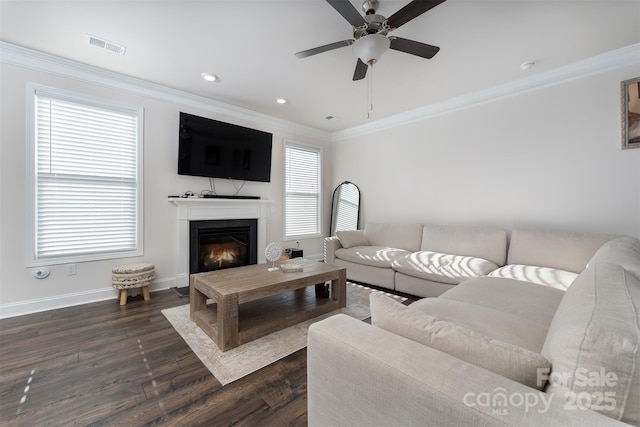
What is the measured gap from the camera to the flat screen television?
3.60 metres

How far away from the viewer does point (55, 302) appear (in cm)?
280

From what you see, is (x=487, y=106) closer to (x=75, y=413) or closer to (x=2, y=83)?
(x=75, y=413)

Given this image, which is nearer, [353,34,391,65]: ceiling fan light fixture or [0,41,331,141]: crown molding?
[353,34,391,65]: ceiling fan light fixture

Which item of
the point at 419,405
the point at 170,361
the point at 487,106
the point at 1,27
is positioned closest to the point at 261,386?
the point at 170,361

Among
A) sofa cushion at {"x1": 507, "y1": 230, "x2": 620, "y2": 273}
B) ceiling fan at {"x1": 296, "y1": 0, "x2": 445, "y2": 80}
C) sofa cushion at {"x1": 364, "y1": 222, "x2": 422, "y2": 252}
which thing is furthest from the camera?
sofa cushion at {"x1": 364, "y1": 222, "x2": 422, "y2": 252}

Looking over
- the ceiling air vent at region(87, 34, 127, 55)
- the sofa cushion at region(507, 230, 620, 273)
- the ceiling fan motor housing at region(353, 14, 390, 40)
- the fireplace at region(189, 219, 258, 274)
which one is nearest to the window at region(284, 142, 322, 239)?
the fireplace at region(189, 219, 258, 274)

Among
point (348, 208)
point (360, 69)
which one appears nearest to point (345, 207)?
point (348, 208)

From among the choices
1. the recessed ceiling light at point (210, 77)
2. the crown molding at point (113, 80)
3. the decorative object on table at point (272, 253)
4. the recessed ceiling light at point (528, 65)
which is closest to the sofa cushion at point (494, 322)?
the decorative object on table at point (272, 253)

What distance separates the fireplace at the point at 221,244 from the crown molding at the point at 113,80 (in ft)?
5.52

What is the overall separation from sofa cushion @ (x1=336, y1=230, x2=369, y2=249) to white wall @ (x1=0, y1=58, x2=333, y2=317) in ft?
5.39

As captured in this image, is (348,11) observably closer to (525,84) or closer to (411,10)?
(411,10)

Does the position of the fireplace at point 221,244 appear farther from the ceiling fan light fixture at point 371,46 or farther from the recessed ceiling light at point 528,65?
the recessed ceiling light at point 528,65

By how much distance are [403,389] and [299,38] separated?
2.72m

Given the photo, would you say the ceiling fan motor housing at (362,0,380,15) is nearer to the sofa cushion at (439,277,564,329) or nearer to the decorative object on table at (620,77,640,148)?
the sofa cushion at (439,277,564,329)
